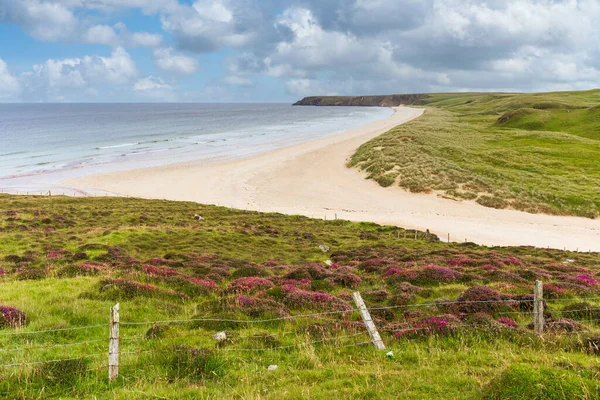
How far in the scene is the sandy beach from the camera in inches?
1529

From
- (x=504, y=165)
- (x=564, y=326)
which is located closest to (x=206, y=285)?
(x=564, y=326)

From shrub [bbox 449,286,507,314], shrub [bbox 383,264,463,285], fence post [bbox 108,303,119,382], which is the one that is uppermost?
fence post [bbox 108,303,119,382]

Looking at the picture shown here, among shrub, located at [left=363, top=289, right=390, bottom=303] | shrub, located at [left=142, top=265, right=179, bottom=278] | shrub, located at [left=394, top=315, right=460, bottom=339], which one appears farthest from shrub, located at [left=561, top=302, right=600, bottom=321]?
shrub, located at [left=142, top=265, right=179, bottom=278]

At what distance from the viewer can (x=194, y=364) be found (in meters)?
8.23

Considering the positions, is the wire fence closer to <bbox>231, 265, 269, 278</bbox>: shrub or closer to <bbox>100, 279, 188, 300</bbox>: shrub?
<bbox>100, 279, 188, 300</bbox>: shrub

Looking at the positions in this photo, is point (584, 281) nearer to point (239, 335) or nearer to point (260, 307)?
point (260, 307)

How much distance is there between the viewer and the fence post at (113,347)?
740 cm

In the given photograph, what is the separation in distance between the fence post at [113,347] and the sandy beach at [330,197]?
33.2m

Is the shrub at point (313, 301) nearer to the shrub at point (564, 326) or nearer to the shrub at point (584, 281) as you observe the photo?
the shrub at point (564, 326)

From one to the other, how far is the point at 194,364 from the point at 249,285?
6897 mm

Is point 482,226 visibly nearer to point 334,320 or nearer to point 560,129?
point 334,320

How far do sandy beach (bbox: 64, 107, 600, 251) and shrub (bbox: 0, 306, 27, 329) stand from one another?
108 feet

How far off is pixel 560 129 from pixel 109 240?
10594cm

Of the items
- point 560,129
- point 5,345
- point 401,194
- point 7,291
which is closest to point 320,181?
point 401,194
